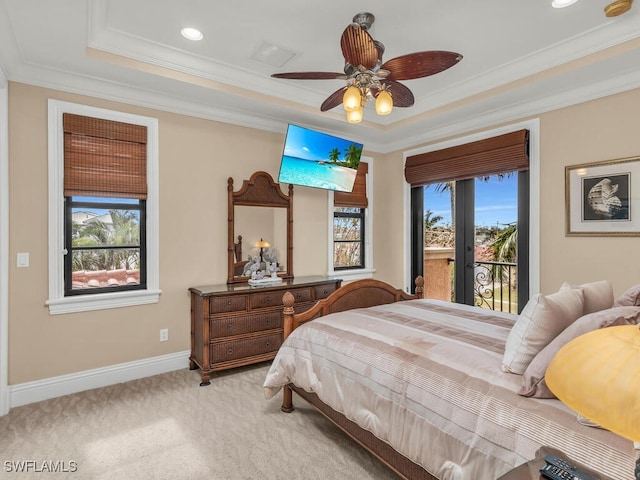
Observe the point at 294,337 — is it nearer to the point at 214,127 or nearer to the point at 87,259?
the point at 87,259

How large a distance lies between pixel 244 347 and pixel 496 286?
9.21ft

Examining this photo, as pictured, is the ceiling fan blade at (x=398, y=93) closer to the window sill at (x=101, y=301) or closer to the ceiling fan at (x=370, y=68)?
the ceiling fan at (x=370, y=68)

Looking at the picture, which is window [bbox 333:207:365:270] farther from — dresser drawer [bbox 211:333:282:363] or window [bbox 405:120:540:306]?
dresser drawer [bbox 211:333:282:363]

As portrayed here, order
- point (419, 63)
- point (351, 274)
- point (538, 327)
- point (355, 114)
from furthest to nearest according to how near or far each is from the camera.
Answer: point (351, 274)
point (355, 114)
point (419, 63)
point (538, 327)

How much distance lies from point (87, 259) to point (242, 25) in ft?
7.65

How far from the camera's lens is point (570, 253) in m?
3.22

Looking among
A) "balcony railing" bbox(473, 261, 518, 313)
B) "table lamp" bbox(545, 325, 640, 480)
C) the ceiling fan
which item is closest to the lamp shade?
"table lamp" bbox(545, 325, 640, 480)

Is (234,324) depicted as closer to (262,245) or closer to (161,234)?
(262,245)

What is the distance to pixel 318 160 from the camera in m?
4.05

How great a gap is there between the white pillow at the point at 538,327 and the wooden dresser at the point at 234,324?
234 cm

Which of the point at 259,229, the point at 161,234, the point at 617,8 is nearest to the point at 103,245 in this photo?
the point at 161,234

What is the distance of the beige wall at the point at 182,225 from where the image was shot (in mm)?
2766

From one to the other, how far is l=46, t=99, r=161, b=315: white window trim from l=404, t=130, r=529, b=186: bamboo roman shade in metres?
3.08

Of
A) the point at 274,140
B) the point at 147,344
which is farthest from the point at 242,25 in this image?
the point at 147,344
